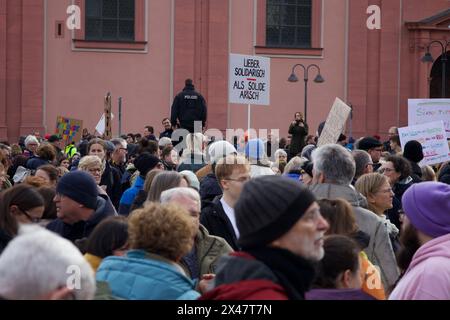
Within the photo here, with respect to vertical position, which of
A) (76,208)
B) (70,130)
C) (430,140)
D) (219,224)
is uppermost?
(70,130)

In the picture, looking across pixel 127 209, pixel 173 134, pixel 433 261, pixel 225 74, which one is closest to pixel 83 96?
pixel 225 74

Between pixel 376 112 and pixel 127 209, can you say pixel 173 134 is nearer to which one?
pixel 127 209

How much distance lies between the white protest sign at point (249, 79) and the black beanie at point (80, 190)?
26.9 ft

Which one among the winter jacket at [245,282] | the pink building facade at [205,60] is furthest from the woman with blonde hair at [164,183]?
the pink building facade at [205,60]

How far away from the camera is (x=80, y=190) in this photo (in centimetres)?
745

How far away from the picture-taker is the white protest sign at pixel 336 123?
12.5 metres

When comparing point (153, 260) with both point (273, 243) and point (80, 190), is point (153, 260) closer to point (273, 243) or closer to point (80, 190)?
point (273, 243)

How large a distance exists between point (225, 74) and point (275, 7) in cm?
308

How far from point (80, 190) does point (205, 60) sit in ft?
91.5

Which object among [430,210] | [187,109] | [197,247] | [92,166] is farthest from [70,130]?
[430,210]

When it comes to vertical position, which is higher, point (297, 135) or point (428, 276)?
point (297, 135)

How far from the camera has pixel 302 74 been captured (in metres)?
35.4

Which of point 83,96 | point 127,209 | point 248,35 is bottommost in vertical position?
point 127,209

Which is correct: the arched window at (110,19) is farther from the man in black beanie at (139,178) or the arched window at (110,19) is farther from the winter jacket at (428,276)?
the winter jacket at (428,276)
